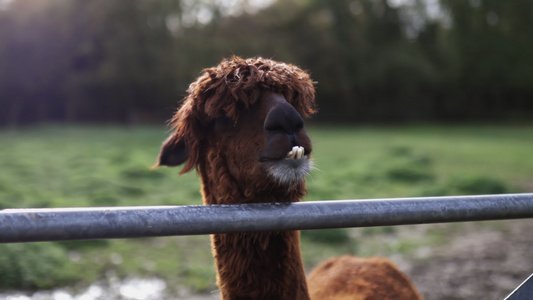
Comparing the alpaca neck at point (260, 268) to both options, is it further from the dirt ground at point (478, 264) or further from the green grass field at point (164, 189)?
the dirt ground at point (478, 264)

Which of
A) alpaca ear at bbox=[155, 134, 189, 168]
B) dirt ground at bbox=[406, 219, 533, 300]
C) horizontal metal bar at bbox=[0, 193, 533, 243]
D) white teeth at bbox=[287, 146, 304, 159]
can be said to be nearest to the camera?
horizontal metal bar at bbox=[0, 193, 533, 243]

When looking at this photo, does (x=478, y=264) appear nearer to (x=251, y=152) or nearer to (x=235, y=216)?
(x=251, y=152)

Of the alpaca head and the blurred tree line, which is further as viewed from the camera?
the blurred tree line

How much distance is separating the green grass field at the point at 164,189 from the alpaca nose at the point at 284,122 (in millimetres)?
337

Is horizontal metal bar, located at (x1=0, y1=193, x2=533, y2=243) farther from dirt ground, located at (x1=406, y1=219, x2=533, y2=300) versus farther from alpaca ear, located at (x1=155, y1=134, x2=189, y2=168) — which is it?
dirt ground, located at (x1=406, y1=219, x2=533, y2=300)

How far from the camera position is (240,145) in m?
2.28

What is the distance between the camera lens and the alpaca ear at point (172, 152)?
2645mm

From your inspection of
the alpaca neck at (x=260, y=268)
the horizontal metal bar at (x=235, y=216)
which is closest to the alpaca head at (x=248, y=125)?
the alpaca neck at (x=260, y=268)

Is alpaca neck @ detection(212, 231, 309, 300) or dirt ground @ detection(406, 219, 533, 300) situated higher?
alpaca neck @ detection(212, 231, 309, 300)

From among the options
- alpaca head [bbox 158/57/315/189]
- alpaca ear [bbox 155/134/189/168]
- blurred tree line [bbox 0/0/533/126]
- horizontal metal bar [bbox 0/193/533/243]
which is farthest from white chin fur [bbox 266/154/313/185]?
blurred tree line [bbox 0/0/533/126]

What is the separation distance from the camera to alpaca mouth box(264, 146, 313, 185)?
2062mm

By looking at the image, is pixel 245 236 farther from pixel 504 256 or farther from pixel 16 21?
pixel 16 21

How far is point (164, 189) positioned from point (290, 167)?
7969mm

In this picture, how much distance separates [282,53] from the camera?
33000 mm
